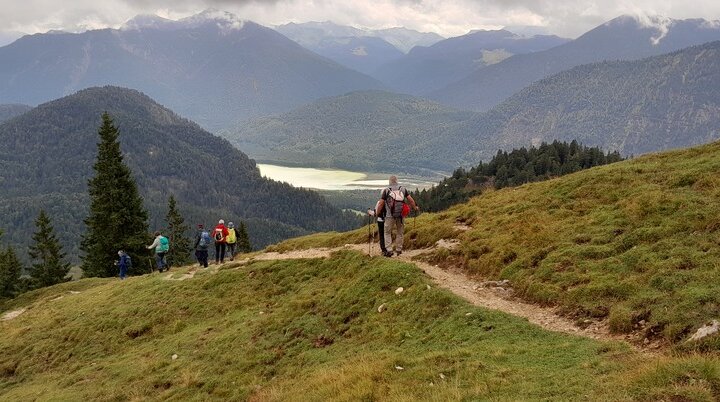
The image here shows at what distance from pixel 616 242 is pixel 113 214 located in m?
60.0

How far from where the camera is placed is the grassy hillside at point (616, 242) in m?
13.4

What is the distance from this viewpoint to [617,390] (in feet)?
30.9

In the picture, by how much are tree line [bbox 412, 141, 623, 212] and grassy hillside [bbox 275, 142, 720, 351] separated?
122092mm

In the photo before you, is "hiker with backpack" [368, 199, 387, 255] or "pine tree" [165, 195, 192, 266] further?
"pine tree" [165, 195, 192, 266]

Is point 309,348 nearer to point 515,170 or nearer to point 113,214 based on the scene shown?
point 113,214

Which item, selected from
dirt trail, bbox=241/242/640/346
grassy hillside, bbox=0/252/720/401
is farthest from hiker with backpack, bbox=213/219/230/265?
dirt trail, bbox=241/242/640/346

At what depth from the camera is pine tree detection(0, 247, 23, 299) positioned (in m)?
83.9

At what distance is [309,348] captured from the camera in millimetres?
18125

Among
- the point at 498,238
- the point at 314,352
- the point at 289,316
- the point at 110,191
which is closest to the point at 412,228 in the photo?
the point at 498,238

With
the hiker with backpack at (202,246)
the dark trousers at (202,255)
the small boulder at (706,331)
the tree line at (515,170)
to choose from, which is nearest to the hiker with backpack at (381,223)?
the small boulder at (706,331)

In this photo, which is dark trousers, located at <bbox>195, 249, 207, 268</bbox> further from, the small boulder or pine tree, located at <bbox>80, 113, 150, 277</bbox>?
pine tree, located at <bbox>80, 113, 150, 277</bbox>

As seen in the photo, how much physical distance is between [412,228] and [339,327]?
11857mm

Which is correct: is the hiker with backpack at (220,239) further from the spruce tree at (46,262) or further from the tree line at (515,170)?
the tree line at (515,170)

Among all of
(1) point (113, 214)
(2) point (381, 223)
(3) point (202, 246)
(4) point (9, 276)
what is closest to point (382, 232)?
(2) point (381, 223)
